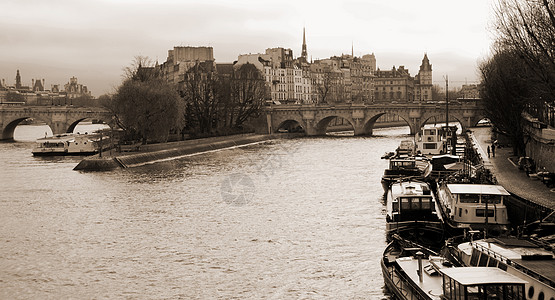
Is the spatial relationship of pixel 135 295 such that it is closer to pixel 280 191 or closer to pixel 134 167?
pixel 280 191

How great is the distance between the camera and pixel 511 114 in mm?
46469

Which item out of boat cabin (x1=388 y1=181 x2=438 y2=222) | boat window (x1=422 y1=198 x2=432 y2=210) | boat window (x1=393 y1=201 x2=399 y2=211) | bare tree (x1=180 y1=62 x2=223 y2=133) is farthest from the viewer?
bare tree (x1=180 y1=62 x2=223 y2=133)

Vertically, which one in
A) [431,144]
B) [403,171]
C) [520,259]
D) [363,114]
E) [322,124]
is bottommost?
[520,259]

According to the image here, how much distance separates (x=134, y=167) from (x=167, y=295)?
3685cm

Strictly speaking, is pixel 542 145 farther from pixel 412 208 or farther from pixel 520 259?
pixel 520 259

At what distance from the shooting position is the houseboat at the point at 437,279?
15.5 metres

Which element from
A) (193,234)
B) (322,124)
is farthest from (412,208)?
(322,124)

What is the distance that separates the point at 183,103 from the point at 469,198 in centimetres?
4770

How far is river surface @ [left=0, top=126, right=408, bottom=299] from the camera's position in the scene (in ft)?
75.7

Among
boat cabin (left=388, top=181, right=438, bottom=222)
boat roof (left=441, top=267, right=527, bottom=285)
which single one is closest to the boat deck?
boat roof (left=441, top=267, right=527, bottom=285)

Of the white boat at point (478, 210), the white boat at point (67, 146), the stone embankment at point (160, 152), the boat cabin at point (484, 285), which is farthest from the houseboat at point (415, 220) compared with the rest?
the white boat at point (67, 146)

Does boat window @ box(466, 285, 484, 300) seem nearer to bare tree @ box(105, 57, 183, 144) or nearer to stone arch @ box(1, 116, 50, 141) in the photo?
bare tree @ box(105, 57, 183, 144)

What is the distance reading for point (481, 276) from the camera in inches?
618

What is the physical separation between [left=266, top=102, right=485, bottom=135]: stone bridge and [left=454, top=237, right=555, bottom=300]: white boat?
238 feet
